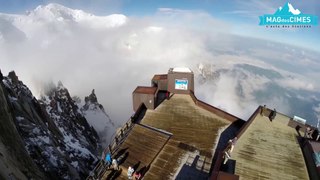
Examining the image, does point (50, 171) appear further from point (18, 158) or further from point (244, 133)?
point (244, 133)

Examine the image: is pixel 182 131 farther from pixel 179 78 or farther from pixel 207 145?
pixel 179 78

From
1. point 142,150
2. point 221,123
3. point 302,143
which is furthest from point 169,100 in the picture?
point 302,143

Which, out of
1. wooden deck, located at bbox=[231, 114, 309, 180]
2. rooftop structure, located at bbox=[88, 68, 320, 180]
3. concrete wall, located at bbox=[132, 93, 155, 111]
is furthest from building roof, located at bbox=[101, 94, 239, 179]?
wooden deck, located at bbox=[231, 114, 309, 180]

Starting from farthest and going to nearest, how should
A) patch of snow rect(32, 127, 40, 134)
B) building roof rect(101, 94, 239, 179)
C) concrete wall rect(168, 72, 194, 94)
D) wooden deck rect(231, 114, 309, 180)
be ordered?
patch of snow rect(32, 127, 40, 134)
concrete wall rect(168, 72, 194, 94)
building roof rect(101, 94, 239, 179)
wooden deck rect(231, 114, 309, 180)

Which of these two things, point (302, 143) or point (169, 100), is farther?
point (169, 100)

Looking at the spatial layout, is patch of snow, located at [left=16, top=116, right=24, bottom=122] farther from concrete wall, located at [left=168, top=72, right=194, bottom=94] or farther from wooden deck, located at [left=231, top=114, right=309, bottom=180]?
wooden deck, located at [left=231, top=114, right=309, bottom=180]

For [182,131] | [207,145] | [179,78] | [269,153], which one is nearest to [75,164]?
[179,78]

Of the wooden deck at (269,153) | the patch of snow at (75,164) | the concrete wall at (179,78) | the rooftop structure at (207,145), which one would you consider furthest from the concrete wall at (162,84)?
the patch of snow at (75,164)

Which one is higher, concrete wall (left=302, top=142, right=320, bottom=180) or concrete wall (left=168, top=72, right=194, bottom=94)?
concrete wall (left=168, top=72, right=194, bottom=94)
